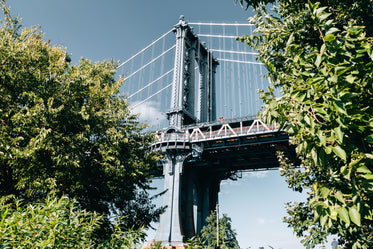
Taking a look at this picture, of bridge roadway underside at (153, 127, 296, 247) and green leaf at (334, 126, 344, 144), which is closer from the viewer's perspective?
green leaf at (334, 126, 344, 144)

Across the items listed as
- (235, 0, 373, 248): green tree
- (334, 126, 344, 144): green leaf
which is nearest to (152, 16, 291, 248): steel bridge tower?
(235, 0, 373, 248): green tree

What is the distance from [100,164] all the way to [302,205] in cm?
950

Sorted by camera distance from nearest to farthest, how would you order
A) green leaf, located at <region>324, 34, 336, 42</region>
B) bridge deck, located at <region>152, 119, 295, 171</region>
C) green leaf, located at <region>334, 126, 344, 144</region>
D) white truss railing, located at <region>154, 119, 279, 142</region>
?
1. green leaf, located at <region>334, 126, 344, 144</region>
2. green leaf, located at <region>324, 34, 336, 42</region>
3. bridge deck, located at <region>152, 119, 295, 171</region>
4. white truss railing, located at <region>154, 119, 279, 142</region>

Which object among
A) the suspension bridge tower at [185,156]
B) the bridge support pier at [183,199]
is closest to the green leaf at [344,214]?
the bridge support pier at [183,199]

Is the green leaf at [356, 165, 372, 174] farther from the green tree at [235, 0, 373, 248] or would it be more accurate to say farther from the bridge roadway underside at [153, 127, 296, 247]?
the bridge roadway underside at [153, 127, 296, 247]

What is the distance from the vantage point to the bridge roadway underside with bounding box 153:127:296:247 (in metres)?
34.2

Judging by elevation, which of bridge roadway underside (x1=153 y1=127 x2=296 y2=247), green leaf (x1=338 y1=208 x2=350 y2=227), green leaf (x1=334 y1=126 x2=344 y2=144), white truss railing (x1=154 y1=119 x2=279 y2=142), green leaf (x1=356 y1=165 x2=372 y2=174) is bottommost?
green leaf (x1=338 y1=208 x2=350 y2=227)

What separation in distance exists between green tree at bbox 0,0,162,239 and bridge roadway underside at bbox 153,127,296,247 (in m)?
19.7

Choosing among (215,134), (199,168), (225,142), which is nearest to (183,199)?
(199,168)

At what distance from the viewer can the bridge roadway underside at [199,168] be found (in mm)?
34219

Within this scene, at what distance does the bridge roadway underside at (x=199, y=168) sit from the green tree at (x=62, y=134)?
19.7 metres

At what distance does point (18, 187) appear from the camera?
1025cm

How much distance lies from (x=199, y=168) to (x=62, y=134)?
34.4 metres

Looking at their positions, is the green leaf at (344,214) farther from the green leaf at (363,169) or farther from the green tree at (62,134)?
the green tree at (62,134)
